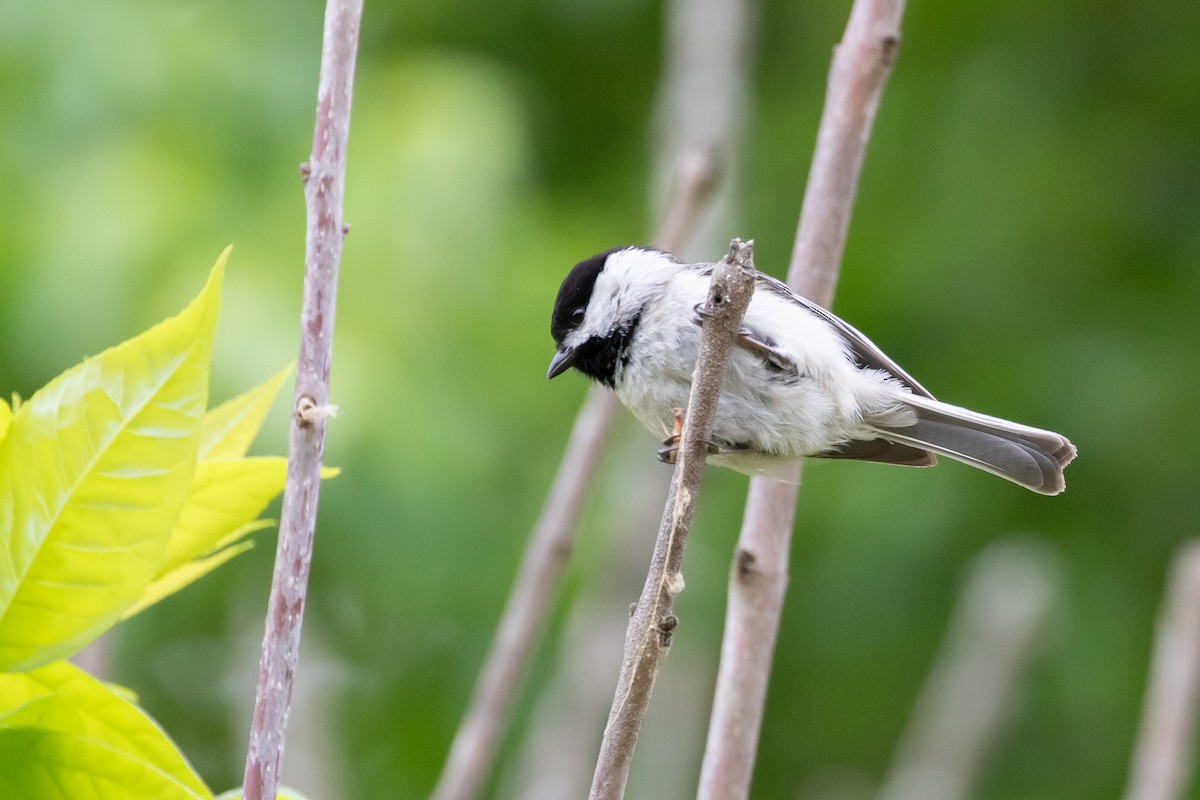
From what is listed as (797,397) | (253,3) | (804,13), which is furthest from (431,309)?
(804,13)

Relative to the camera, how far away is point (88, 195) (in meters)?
3.39

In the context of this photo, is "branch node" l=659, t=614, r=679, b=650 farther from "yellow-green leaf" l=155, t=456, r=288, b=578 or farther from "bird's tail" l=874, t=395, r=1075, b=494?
"bird's tail" l=874, t=395, r=1075, b=494

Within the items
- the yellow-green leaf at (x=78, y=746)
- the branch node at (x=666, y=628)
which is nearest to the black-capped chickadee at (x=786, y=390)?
the branch node at (x=666, y=628)

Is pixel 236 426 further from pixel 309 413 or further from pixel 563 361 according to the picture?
pixel 563 361

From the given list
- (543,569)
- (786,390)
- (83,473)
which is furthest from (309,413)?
(786,390)

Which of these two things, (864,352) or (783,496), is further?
(864,352)

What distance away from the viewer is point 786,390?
228cm

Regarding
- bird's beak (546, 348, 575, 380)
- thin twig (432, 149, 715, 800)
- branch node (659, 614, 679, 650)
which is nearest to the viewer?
branch node (659, 614, 679, 650)

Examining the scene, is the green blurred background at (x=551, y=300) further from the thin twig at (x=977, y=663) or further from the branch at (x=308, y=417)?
the branch at (x=308, y=417)

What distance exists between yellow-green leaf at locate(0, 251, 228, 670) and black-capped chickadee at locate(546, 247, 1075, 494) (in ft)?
4.10

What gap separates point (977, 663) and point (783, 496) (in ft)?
6.80

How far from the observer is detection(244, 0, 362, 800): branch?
1022mm

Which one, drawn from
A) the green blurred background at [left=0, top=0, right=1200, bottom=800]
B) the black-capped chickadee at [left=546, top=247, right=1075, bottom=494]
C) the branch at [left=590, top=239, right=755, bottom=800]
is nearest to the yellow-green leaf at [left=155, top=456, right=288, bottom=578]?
the branch at [left=590, top=239, right=755, bottom=800]

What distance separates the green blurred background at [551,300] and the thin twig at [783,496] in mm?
1183
